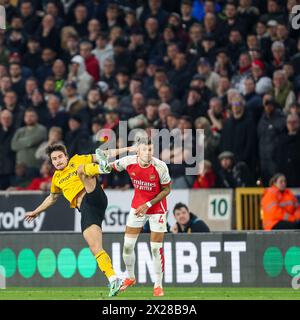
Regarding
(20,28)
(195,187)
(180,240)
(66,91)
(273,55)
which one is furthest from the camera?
(20,28)

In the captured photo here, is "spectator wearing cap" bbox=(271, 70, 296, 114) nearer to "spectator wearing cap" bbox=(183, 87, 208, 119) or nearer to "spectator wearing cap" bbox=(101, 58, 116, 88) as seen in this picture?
"spectator wearing cap" bbox=(183, 87, 208, 119)

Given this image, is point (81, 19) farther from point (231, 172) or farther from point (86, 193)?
point (86, 193)

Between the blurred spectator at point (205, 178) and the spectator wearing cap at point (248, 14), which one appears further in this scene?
the spectator wearing cap at point (248, 14)

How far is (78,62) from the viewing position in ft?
83.1

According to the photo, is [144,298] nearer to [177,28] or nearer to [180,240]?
[180,240]

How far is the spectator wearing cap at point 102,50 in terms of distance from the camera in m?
25.2

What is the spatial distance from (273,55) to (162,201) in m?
6.77

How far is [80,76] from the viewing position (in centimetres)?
2511

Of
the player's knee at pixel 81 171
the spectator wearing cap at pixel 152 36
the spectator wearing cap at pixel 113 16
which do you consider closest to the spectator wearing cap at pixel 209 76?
the spectator wearing cap at pixel 152 36

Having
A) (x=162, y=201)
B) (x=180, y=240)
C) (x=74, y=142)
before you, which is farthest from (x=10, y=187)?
(x=162, y=201)

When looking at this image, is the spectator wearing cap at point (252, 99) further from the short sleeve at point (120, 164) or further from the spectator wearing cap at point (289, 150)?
the short sleeve at point (120, 164)

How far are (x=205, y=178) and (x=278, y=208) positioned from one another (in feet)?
5.89

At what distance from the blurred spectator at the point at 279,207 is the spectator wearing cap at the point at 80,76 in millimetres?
5896

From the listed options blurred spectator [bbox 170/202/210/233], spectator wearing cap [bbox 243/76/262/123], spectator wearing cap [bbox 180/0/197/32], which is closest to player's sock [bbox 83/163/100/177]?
blurred spectator [bbox 170/202/210/233]
